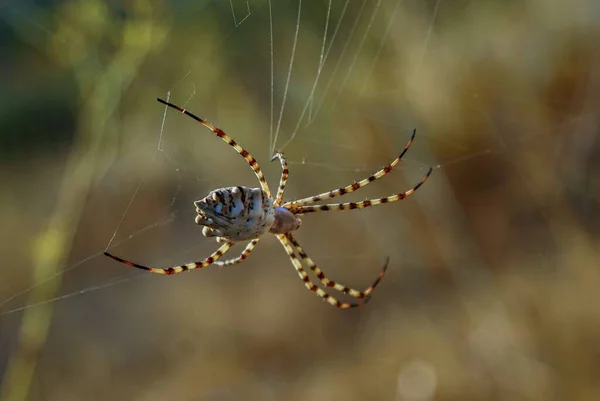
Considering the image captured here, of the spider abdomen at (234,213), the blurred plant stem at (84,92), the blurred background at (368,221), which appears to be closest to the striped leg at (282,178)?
the spider abdomen at (234,213)

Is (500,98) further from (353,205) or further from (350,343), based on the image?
(353,205)

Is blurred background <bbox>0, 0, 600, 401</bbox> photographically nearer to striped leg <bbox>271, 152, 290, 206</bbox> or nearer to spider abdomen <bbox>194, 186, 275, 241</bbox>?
striped leg <bbox>271, 152, 290, 206</bbox>

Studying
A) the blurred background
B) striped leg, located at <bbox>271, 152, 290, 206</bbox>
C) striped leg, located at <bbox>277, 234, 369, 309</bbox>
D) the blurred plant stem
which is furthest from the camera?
the blurred background

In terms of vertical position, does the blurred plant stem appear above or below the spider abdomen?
above

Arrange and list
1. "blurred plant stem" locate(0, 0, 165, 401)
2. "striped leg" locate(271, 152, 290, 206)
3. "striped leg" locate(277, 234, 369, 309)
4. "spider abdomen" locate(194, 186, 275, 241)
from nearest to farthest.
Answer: "spider abdomen" locate(194, 186, 275, 241)
"striped leg" locate(271, 152, 290, 206)
"striped leg" locate(277, 234, 369, 309)
"blurred plant stem" locate(0, 0, 165, 401)

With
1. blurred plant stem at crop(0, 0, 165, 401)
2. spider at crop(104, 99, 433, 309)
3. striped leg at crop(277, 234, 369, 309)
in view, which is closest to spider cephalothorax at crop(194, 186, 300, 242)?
spider at crop(104, 99, 433, 309)

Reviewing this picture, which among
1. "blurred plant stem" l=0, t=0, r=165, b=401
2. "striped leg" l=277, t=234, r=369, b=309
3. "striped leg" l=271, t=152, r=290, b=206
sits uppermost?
"blurred plant stem" l=0, t=0, r=165, b=401

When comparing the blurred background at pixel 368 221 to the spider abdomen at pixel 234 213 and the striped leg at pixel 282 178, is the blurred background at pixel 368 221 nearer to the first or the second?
the striped leg at pixel 282 178
